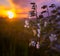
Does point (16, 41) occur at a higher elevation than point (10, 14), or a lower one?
lower

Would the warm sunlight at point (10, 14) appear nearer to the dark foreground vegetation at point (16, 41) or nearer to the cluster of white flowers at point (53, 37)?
the dark foreground vegetation at point (16, 41)

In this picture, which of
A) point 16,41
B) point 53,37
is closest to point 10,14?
point 16,41

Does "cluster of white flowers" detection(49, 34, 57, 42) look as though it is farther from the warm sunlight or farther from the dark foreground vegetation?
the warm sunlight

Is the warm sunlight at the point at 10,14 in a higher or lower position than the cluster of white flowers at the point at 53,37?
higher

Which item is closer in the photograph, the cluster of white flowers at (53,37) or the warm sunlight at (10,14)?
the cluster of white flowers at (53,37)

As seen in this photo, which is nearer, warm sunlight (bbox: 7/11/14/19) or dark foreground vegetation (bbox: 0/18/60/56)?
dark foreground vegetation (bbox: 0/18/60/56)

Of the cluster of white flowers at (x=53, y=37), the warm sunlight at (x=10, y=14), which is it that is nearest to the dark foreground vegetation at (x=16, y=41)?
the warm sunlight at (x=10, y=14)

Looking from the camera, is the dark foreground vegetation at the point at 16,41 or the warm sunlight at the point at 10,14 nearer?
the dark foreground vegetation at the point at 16,41

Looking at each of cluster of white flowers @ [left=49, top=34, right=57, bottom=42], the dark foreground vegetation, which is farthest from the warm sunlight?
cluster of white flowers @ [left=49, top=34, right=57, bottom=42]

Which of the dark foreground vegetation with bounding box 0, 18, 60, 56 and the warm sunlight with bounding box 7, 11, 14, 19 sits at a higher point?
the warm sunlight with bounding box 7, 11, 14, 19

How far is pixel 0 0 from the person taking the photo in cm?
466

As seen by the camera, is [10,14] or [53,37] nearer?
[53,37]

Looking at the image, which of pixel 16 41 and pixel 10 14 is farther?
pixel 10 14

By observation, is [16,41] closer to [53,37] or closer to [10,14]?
[53,37]
